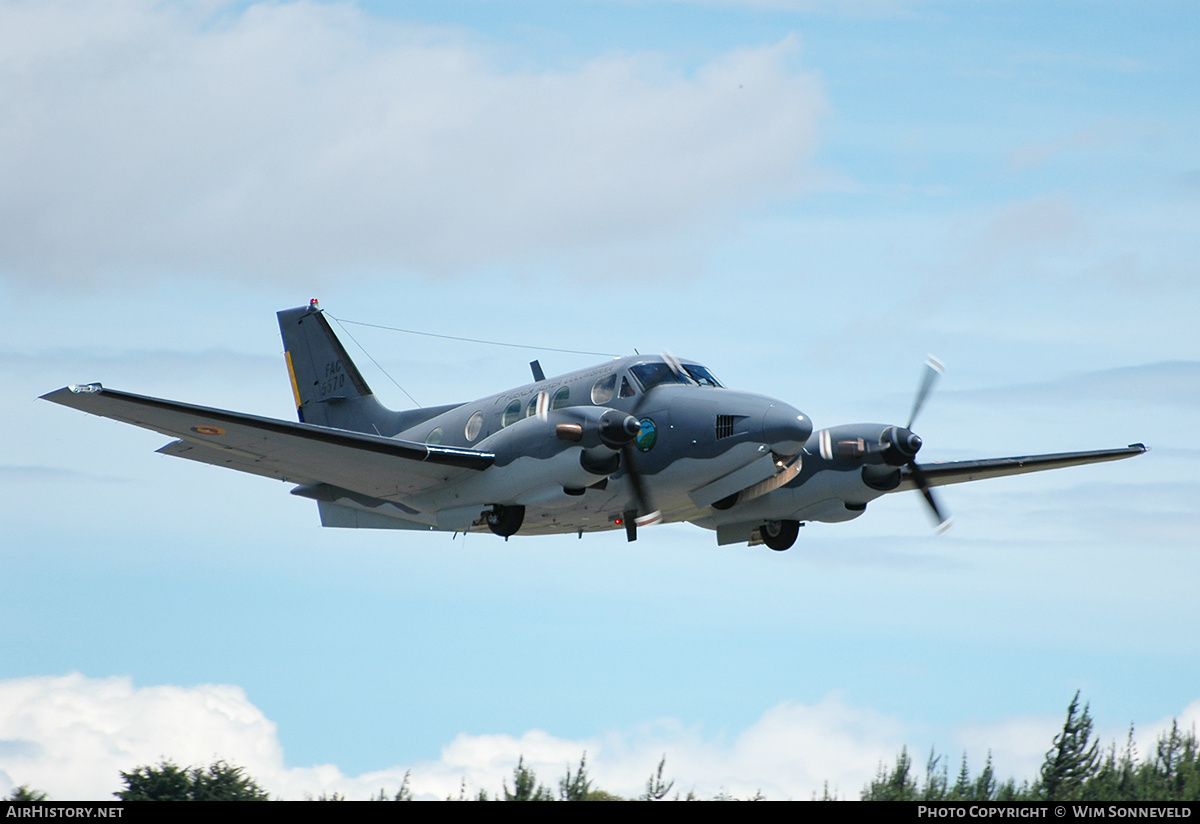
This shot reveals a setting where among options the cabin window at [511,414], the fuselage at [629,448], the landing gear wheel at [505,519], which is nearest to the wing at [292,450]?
the fuselage at [629,448]

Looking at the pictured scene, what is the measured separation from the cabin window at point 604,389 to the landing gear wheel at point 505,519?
2.92 metres

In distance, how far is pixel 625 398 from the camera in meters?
28.1

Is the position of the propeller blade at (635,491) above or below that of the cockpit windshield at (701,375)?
below

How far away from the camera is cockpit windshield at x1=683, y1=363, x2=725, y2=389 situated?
2894cm

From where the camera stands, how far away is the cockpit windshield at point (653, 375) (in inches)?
1111

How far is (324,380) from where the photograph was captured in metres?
37.2

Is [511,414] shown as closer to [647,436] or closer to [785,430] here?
[647,436]

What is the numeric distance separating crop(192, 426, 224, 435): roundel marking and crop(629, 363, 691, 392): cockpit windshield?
874 centimetres

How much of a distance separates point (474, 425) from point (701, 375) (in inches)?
224

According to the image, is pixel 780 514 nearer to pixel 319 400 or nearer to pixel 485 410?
pixel 485 410

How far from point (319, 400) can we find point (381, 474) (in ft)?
27.7

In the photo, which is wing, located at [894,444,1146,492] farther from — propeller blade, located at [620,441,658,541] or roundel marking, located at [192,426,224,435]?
roundel marking, located at [192,426,224,435]

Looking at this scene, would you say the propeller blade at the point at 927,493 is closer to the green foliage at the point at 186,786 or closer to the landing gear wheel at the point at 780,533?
the landing gear wheel at the point at 780,533
